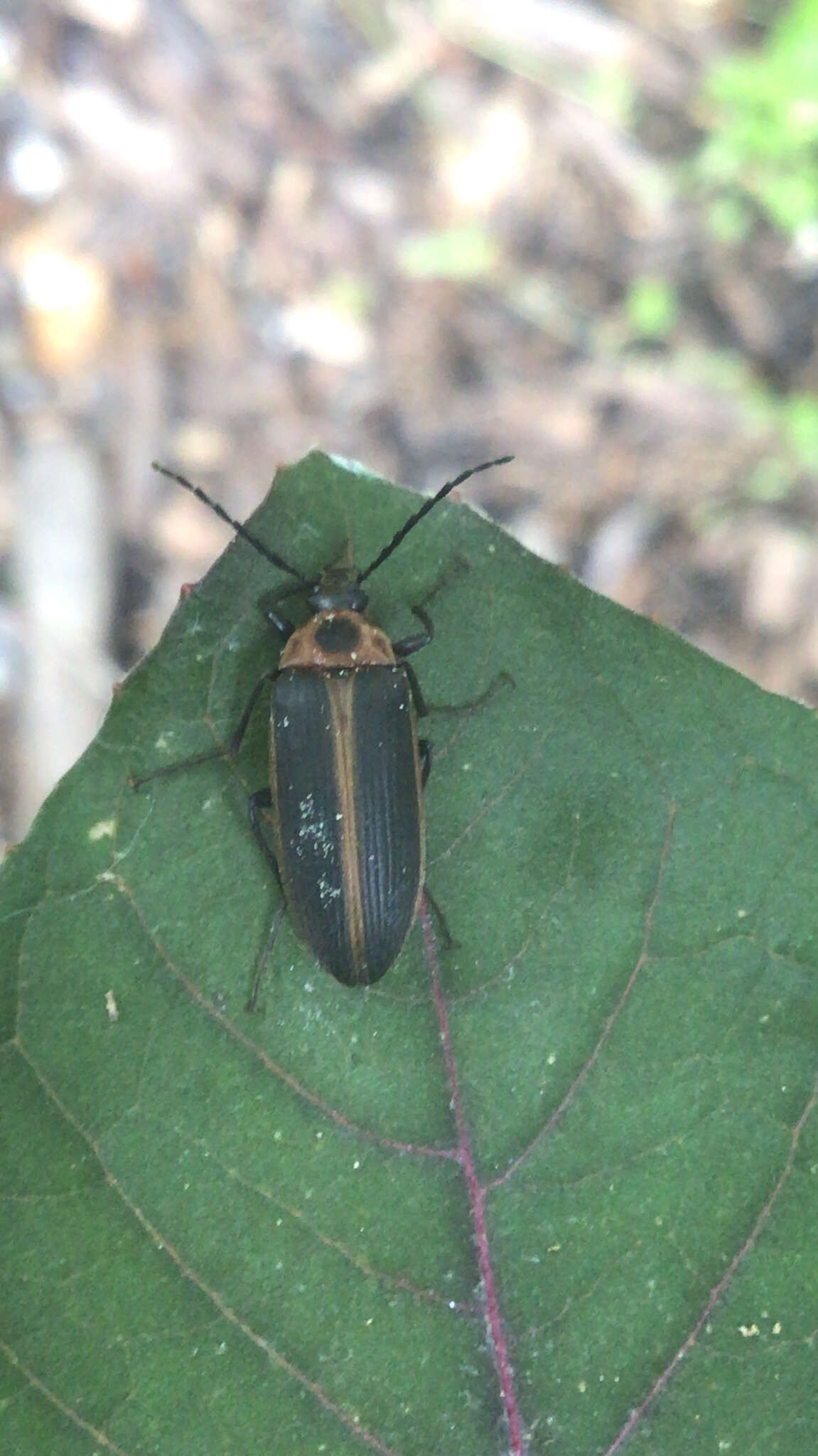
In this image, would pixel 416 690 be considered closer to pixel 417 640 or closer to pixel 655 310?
pixel 417 640

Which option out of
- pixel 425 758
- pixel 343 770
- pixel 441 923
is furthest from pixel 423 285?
pixel 441 923

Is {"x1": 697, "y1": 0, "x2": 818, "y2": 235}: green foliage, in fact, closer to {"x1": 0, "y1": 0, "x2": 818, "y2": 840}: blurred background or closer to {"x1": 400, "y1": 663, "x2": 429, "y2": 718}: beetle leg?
{"x1": 0, "y1": 0, "x2": 818, "y2": 840}: blurred background

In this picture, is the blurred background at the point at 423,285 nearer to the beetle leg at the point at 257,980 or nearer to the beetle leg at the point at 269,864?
the beetle leg at the point at 269,864

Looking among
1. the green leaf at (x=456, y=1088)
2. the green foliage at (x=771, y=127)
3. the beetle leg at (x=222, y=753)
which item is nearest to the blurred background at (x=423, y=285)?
the green foliage at (x=771, y=127)

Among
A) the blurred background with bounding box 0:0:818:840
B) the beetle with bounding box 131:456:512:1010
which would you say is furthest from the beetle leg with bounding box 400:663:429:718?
the blurred background with bounding box 0:0:818:840

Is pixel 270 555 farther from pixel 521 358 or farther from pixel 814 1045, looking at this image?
pixel 521 358

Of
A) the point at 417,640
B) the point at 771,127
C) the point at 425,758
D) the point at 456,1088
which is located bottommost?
the point at 456,1088
